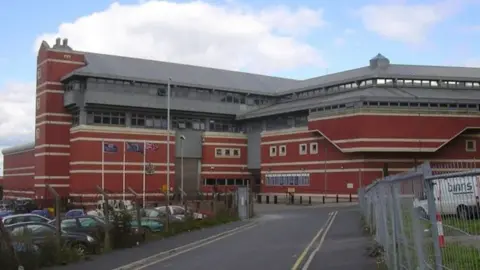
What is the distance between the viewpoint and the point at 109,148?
7381cm

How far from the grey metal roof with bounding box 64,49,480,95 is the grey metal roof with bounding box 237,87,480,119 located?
2341mm

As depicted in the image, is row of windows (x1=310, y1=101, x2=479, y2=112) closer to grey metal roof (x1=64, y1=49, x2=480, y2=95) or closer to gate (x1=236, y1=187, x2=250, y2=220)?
grey metal roof (x1=64, y1=49, x2=480, y2=95)

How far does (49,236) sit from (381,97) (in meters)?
55.1

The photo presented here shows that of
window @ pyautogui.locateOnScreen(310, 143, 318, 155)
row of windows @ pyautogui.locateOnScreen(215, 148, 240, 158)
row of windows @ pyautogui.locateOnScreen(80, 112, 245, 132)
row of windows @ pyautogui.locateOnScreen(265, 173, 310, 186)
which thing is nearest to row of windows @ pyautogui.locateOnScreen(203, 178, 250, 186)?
row of windows @ pyautogui.locateOnScreen(215, 148, 240, 158)

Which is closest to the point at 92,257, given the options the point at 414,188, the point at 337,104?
the point at 414,188

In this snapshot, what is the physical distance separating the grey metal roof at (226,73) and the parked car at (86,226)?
5231 centimetres

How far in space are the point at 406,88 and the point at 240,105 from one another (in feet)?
81.3

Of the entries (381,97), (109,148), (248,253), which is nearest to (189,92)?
(109,148)

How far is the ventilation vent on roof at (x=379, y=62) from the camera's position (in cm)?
8094

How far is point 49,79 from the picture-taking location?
7488 centimetres

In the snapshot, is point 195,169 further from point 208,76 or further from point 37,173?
point 37,173

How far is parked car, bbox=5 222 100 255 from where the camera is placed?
17.4m

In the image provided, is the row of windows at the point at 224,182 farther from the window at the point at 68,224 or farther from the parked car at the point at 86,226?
the window at the point at 68,224

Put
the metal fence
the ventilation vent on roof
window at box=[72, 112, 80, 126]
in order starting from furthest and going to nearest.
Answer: the ventilation vent on roof → window at box=[72, 112, 80, 126] → the metal fence
